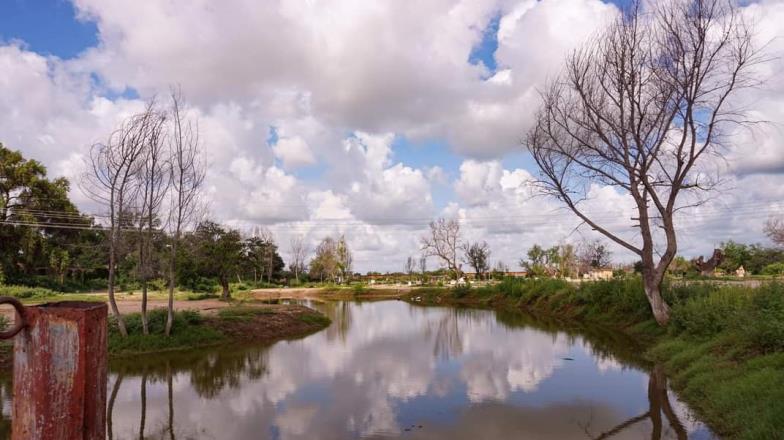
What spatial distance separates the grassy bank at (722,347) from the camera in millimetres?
7000

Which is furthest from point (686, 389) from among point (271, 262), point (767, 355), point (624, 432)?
point (271, 262)

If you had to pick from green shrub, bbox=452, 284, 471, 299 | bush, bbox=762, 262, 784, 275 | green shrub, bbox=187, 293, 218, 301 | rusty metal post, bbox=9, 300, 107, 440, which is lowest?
green shrub, bbox=452, 284, 471, 299

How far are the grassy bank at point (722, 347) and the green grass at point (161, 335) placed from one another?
12.8 metres

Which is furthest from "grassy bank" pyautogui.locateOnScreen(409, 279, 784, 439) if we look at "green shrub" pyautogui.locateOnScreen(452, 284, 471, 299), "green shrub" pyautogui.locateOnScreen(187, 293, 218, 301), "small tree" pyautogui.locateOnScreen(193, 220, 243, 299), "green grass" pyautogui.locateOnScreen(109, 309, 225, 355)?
"green shrub" pyautogui.locateOnScreen(187, 293, 218, 301)

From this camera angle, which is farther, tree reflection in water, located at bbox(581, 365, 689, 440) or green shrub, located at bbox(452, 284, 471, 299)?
green shrub, located at bbox(452, 284, 471, 299)

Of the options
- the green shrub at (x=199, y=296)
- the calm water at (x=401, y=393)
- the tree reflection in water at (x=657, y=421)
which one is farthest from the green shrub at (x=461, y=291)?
the tree reflection in water at (x=657, y=421)

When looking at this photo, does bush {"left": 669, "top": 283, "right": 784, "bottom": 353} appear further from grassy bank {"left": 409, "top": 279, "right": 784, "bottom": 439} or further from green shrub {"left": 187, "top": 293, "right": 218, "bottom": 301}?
green shrub {"left": 187, "top": 293, "right": 218, "bottom": 301}

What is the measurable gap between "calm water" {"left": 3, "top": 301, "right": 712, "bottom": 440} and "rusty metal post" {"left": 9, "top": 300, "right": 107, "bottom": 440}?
690cm

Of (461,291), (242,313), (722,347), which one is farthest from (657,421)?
(461,291)

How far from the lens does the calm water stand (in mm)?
8133

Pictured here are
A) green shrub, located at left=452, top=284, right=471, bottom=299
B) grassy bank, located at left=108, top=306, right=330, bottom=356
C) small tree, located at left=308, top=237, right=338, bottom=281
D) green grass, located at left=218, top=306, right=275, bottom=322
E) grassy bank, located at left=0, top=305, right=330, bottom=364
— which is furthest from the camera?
small tree, located at left=308, top=237, right=338, bottom=281

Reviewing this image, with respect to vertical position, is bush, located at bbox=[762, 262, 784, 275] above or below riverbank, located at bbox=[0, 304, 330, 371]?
above

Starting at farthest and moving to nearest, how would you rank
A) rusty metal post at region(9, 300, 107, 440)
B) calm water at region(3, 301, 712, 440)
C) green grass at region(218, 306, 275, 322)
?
1. green grass at region(218, 306, 275, 322)
2. calm water at region(3, 301, 712, 440)
3. rusty metal post at region(9, 300, 107, 440)

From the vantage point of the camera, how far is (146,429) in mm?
8195
